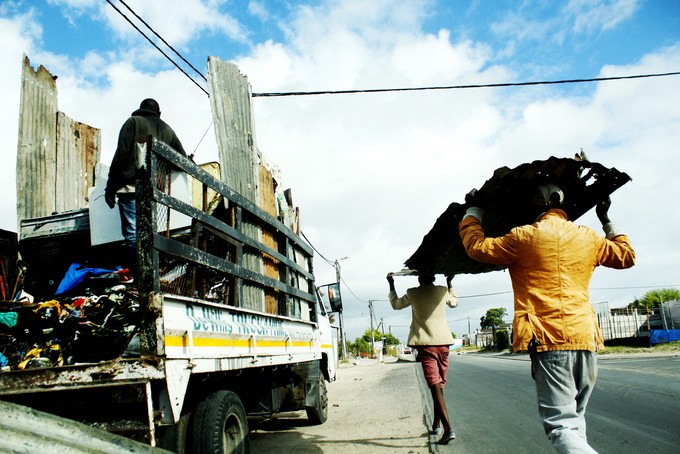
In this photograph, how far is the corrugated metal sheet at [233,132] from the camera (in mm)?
5691

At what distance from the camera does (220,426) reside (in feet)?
11.8

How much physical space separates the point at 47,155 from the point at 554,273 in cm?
558

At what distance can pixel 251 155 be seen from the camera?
629 cm

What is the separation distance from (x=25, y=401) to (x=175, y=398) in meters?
0.92

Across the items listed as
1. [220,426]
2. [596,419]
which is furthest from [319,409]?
[220,426]

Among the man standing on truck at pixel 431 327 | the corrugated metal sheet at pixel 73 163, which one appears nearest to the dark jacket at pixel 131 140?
the corrugated metal sheet at pixel 73 163

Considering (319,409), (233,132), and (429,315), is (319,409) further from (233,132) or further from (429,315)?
(233,132)

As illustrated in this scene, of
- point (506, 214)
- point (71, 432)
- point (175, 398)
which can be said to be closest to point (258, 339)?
point (175, 398)

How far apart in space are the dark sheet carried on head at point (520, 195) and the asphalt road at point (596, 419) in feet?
6.34

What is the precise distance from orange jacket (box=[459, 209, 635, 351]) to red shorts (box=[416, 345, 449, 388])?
2.65 metres

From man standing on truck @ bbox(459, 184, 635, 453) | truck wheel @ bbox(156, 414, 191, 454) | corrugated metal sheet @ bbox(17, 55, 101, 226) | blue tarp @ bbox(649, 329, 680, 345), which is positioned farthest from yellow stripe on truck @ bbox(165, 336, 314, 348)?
blue tarp @ bbox(649, 329, 680, 345)

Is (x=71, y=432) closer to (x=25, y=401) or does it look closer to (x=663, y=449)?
(x=25, y=401)

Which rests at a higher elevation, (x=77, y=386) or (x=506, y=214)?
(x=506, y=214)

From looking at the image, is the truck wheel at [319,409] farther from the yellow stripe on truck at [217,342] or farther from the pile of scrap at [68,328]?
the pile of scrap at [68,328]
